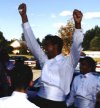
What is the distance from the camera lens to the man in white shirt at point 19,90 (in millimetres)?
4070

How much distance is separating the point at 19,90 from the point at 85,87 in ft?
10.8

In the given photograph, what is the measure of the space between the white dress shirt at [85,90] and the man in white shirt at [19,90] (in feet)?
9.69

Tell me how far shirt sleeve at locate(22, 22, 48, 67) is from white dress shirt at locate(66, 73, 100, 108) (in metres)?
1.35

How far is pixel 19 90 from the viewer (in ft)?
13.8

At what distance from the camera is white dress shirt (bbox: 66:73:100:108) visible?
7.34 m

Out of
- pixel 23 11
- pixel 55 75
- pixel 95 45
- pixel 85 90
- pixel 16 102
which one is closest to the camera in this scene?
pixel 16 102

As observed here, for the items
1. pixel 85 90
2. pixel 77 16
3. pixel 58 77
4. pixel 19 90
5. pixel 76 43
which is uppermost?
pixel 77 16

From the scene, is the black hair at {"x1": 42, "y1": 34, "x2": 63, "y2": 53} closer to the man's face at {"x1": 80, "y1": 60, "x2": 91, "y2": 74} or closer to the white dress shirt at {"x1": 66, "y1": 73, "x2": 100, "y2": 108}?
the white dress shirt at {"x1": 66, "y1": 73, "x2": 100, "y2": 108}

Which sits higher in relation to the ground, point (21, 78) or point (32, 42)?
point (32, 42)

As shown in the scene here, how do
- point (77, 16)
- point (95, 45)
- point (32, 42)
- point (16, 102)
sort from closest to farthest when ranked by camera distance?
point (16, 102) < point (77, 16) < point (32, 42) < point (95, 45)

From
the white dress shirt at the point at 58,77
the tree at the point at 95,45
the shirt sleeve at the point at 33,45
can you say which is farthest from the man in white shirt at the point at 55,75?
the tree at the point at 95,45

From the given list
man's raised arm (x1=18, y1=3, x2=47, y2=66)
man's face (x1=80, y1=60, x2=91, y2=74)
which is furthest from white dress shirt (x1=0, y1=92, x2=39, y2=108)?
man's face (x1=80, y1=60, x2=91, y2=74)

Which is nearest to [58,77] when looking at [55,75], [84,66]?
[55,75]

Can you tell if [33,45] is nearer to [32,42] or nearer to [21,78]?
[32,42]
